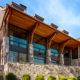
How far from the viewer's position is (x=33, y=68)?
1359 centimetres

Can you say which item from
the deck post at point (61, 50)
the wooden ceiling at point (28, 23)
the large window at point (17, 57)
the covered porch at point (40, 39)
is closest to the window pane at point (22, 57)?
the large window at point (17, 57)

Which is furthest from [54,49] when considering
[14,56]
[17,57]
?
[14,56]

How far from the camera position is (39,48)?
2252 cm

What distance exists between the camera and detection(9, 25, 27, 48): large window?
1903cm

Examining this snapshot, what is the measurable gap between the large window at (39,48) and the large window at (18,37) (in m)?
2.25

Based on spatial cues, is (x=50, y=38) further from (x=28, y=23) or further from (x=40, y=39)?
(x=28, y=23)

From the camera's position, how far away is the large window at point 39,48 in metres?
21.8

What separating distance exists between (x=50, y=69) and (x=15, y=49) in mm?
7159

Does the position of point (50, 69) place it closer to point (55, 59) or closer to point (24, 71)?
point (24, 71)

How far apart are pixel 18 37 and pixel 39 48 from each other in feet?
16.5

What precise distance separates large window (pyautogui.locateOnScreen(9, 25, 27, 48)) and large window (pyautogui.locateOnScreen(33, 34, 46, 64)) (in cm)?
225

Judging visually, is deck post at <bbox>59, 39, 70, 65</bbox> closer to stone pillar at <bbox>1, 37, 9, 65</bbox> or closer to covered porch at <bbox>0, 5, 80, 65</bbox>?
covered porch at <bbox>0, 5, 80, 65</bbox>

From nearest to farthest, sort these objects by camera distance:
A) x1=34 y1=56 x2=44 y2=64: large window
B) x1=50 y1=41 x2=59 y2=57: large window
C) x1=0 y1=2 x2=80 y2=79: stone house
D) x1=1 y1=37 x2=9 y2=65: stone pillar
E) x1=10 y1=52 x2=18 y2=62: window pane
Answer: x1=0 y1=2 x2=80 y2=79: stone house < x1=1 y1=37 x2=9 y2=65: stone pillar < x1=10 y1=52 x2=18 y2=62: window pane < x1=34 y1=56 x2=44 y2=64: large window < x1=50 y1=41 x2=59 y2=57: large window

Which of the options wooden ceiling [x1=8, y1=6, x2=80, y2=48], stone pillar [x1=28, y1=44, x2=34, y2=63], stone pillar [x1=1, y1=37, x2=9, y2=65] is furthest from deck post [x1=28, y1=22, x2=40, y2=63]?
stone pillar [x1=1, y1=37, x2=9, y2=65]
